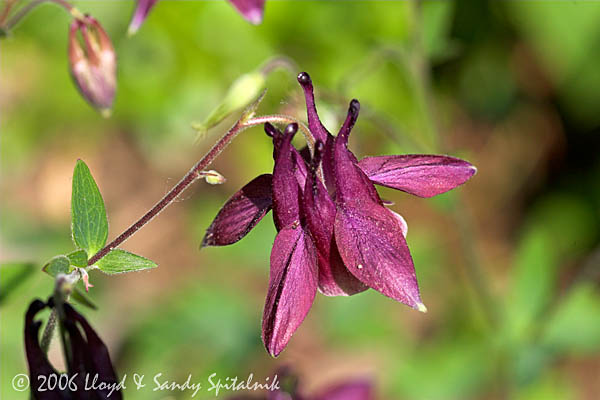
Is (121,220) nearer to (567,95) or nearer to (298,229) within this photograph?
(567,95)

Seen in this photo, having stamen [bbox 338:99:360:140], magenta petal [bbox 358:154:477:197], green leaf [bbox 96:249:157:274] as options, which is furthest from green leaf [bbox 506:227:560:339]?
green leaf [bbox 96:249:157:274]

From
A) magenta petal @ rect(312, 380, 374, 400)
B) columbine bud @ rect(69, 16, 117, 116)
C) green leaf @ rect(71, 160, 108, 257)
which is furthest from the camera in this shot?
magenta petal @ rect(312, 380, 374, 400)

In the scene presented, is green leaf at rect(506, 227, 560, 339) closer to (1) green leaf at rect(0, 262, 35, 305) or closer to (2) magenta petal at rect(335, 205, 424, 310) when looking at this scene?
(2) magenta petal at rect(335, 205, 424, 310)

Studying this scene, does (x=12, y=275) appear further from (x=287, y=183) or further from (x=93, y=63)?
(x=287, y=183)

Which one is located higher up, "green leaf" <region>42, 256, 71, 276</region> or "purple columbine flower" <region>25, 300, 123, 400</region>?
"green leaf" <region>42, 256, 71, 276</region>

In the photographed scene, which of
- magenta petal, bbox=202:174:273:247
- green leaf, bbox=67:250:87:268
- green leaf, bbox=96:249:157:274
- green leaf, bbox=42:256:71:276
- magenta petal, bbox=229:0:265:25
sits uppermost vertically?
magenta petal, bbox=229:0:265:25

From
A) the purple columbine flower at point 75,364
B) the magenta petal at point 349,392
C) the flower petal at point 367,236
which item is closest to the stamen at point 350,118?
the flower petal at point 367,236

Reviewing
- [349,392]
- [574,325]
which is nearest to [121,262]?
[349,392]

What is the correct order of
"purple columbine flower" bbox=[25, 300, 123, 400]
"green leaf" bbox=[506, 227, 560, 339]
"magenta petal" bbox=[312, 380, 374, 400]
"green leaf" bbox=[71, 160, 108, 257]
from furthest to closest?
"green leaf" bbox=[506, 227, 560, 339], "magenta petal" bbox=[312, 380, 374, 400], "green leaf" bbox=[71, 160, 108, 257], "purple columbine flower" bbox=[25, 300, 123, 400]
